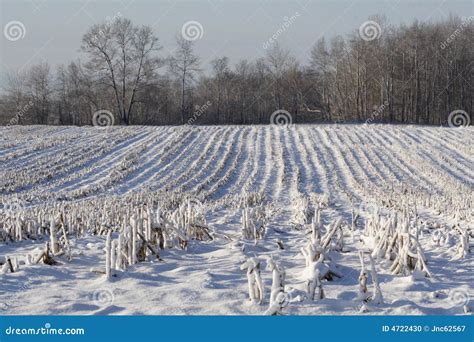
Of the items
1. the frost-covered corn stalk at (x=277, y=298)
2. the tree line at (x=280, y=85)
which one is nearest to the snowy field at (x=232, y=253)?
the frost-covered corn stalk at (x=277, y=298)

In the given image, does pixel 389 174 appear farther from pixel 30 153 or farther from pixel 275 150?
pixel 30 153

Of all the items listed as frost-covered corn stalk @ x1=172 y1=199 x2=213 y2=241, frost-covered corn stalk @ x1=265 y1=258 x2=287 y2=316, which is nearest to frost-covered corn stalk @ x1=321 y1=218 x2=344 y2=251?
frost-covered corn stalk @ x1=265 y1=258 x2=287 y2=316

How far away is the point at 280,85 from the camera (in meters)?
59.4

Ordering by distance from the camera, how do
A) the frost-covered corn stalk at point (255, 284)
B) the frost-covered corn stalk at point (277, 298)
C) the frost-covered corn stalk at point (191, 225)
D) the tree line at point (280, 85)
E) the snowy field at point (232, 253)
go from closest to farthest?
the frost-covered corn stalk at point (277, 298), the frost-covered corn stalk at point (255, 284), the snowy field at point (232, 253), the frost-covered corn stalk at point (191, 225), the tree line at point (280, 85)

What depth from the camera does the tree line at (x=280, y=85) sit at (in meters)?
50.2

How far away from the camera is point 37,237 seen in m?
8.50

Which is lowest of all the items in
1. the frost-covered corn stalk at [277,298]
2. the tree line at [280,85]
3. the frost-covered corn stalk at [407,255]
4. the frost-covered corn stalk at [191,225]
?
the frost-covered corn stalk at [277,298]

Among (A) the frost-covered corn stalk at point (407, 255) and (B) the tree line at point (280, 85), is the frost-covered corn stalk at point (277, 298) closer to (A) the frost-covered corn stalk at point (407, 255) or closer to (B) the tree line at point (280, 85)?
(A) the frost-covered corn stalk at point (407, 255)

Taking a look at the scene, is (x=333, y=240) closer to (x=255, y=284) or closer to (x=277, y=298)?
(x=255, y=284)

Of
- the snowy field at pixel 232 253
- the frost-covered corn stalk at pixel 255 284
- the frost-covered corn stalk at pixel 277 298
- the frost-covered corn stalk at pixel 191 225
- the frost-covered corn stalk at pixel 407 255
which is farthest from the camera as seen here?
the frost-covered corn stalk at pixel 191 225

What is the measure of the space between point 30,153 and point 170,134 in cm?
1007

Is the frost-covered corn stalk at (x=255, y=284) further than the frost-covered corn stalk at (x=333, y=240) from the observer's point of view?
No

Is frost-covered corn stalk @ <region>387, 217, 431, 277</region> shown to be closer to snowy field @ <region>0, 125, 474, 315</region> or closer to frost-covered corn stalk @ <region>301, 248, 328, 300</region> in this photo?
snowy field @ <region>0, 125, 474, 315</region>

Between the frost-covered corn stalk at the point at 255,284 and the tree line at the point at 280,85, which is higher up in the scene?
the tree line at the point at 280,85
